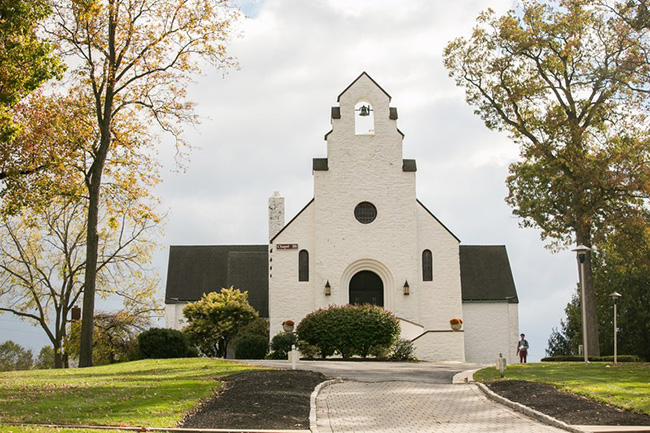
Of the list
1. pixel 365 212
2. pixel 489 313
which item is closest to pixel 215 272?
pixel 365 212

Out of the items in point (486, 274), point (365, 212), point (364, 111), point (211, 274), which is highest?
point (364, 111)

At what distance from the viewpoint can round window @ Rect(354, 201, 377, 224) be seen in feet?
128

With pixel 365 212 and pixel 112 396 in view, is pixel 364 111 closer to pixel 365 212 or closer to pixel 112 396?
pixel 365 212

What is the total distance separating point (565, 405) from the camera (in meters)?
15.9

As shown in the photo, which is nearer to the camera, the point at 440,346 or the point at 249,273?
the point at 440,346

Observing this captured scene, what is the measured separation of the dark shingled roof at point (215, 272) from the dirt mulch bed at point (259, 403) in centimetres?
2557

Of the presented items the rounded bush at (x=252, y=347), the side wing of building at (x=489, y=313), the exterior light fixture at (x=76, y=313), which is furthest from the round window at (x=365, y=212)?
the exterior light fixture at (x=76, y=313)

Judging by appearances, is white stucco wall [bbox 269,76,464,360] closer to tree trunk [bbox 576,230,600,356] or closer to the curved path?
tree trunk [bbox 576,230,600,356]

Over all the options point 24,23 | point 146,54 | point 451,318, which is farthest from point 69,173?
point 451,318

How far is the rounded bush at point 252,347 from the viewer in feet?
113

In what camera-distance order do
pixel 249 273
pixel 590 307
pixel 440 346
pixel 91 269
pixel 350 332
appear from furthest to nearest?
pixel 249 273, pixel 440 346, pixel 590 307, pixel 350 332, pixel 91 269

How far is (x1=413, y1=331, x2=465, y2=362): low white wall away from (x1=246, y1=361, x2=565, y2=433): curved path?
528 inches

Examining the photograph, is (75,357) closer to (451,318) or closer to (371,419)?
(451,318)

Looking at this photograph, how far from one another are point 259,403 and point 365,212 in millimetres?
23979
